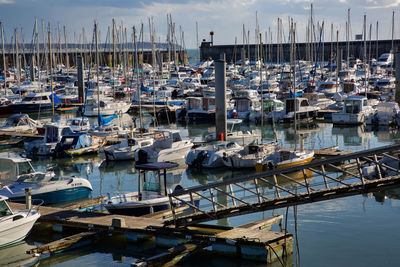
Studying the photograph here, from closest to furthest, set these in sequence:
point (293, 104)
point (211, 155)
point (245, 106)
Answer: point (211, 155)
point (293, 104)
point (245, 106)

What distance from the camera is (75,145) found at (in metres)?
34.9

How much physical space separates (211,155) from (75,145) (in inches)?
358

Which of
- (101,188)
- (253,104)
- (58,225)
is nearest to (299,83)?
(253,104)

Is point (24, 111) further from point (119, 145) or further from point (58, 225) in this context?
point (58, 225)

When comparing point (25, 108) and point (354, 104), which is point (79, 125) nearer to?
point (25, 108)

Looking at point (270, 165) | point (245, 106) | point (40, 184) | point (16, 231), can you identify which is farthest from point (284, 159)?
point (245, 106)

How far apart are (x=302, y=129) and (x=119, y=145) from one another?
16504 mm

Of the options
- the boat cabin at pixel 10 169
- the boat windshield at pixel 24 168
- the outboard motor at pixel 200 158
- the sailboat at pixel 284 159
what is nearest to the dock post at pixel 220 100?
the outboard motor at pixel 200 158

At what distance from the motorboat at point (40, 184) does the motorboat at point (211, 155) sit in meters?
7.24

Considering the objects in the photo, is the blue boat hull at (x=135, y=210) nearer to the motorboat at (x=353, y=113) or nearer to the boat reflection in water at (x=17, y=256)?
the boat reflection in water at (x=17, y=256)

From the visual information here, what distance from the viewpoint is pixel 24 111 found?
57.5m

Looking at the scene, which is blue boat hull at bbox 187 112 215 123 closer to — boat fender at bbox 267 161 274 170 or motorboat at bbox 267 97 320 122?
motorboat at bbox 267 97 320 122

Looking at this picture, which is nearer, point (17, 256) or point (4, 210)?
point (17, 256)

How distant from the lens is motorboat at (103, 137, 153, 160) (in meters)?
33.2
